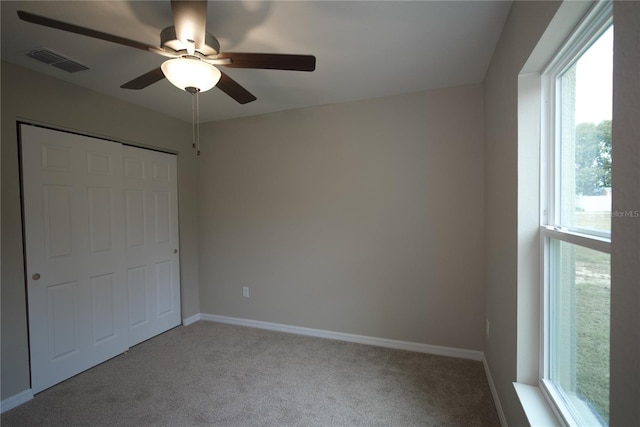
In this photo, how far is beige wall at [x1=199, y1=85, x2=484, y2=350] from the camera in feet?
8.38

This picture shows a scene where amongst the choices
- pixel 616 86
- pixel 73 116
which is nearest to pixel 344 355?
pixel 616 86

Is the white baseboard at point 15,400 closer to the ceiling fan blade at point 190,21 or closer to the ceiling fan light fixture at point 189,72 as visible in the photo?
the ceiling fan light fixture at point 189,72

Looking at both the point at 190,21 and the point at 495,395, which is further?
the point at 495,395

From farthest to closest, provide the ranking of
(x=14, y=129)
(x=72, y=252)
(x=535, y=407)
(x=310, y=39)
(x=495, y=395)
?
(x=72, y=252) → (x=14, y=129) → (x=495, y=395) → (x=310, y=39) → (x=535, y=407)

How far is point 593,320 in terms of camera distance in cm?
103

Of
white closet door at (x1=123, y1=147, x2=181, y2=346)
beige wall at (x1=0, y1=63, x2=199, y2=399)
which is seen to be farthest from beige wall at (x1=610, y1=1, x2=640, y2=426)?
white closet door at (x1=123, y1=147, x2=181, y2=346)

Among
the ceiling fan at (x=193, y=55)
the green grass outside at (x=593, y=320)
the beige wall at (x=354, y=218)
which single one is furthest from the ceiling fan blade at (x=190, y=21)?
the beige wall at (x=354, y=218)

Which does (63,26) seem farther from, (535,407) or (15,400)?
(535,407)

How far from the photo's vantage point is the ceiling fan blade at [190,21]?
3.74ft

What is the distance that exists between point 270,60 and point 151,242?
253 centimetres

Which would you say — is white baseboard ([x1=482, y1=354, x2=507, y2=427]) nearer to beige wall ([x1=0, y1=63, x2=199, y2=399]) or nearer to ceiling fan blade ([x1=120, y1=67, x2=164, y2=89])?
ceiling fan blade ([x1=120, y1=67, x2=164, y2=89])

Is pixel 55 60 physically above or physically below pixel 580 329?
above

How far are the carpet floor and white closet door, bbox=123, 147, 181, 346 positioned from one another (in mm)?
374

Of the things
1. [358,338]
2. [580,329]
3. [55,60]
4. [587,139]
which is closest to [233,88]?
[55,60]
